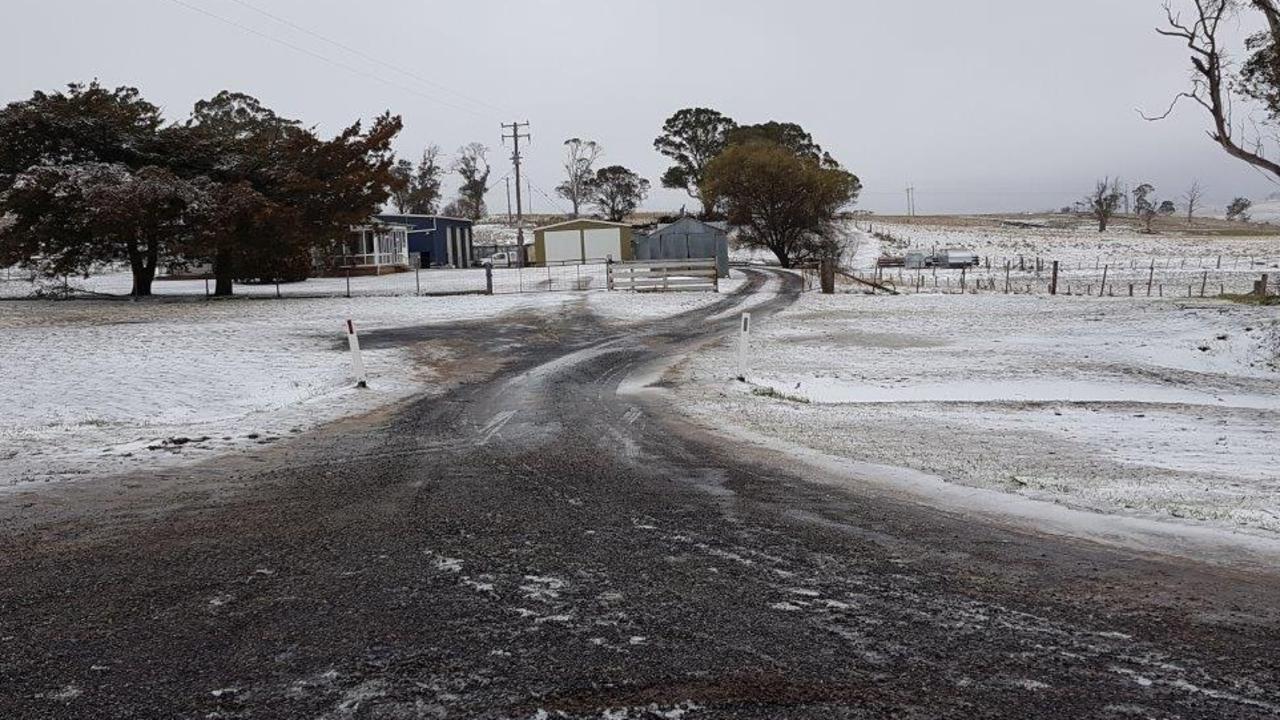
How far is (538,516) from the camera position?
A: 5.57 meters

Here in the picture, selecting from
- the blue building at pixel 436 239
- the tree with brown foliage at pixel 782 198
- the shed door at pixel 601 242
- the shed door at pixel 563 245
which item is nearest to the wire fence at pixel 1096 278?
the tree with brown foliage at pixel 782 198

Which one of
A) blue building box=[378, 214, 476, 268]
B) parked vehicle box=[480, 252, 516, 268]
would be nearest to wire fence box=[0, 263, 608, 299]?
blue building box=[378, 214, 476, 268]

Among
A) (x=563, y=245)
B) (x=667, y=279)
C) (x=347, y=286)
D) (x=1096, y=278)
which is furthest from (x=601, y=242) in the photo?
(x=1096, y=278)

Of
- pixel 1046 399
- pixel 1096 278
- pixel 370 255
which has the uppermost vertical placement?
pixel 370 255

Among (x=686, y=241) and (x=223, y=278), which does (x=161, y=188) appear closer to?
(x=223, y=278)

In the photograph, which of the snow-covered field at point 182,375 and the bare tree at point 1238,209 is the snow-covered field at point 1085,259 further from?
the bare tree at point 1238,209

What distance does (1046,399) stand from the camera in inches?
479

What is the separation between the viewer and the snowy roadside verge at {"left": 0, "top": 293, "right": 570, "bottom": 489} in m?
8.22

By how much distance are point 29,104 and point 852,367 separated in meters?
28.9

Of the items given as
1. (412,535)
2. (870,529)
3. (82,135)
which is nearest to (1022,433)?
(870,529)

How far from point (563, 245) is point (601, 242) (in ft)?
9.06

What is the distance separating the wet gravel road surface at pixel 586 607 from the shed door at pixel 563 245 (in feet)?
177

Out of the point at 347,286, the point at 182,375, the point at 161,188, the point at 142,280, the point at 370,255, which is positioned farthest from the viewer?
the point at 370,255

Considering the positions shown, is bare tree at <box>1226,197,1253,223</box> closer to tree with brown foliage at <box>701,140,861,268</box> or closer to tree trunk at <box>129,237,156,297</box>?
tree with brown foliage at <box>701,140,861,268</box>
